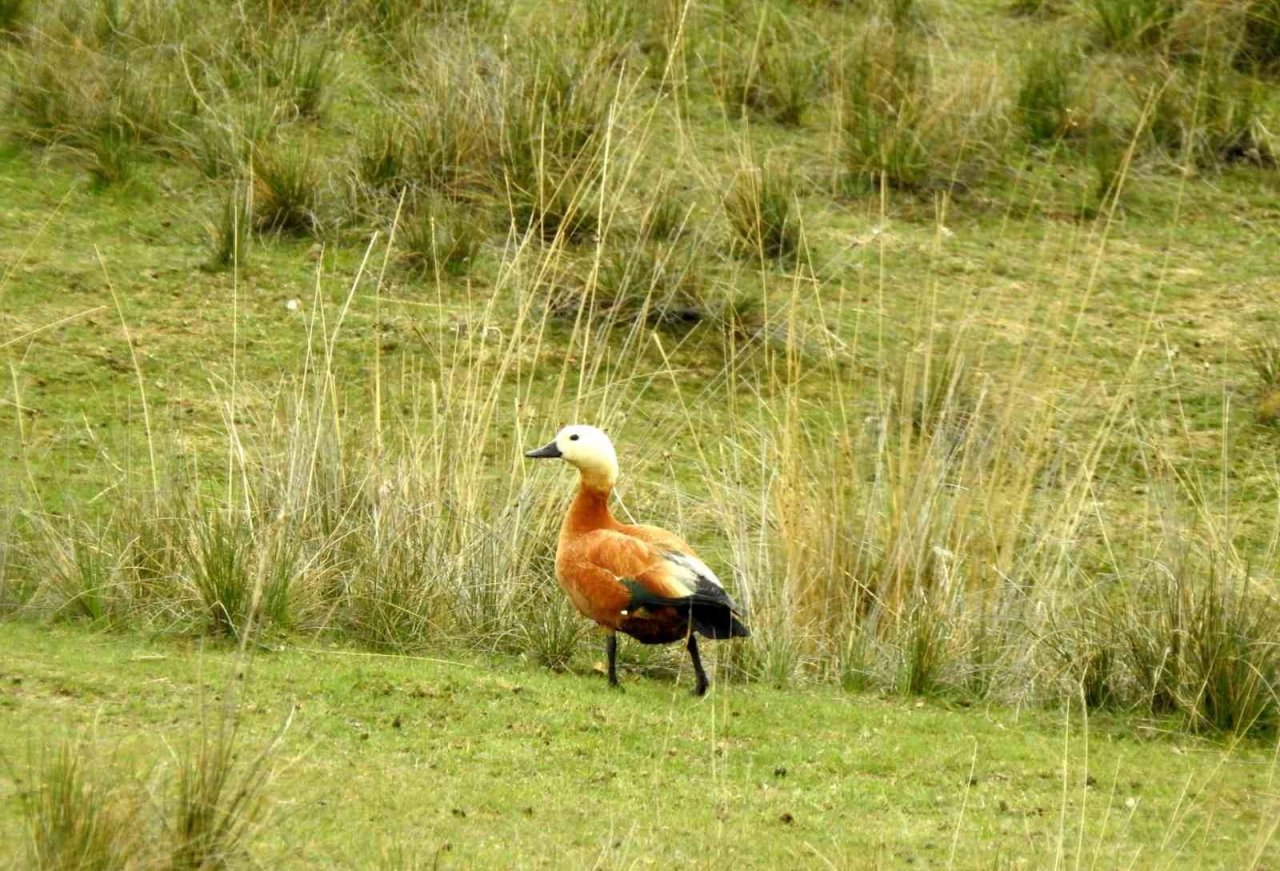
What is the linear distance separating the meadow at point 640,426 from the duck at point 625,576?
254mm

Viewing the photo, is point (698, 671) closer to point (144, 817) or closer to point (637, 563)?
point (637, 563)

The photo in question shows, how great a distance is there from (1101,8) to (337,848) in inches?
380

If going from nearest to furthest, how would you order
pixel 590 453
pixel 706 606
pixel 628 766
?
pixel 628 766, pixel 706 606, pixel 590 453

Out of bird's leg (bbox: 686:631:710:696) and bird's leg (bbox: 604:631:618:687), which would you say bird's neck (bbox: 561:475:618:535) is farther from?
bird's leg (bbox: 686:631:710:696)

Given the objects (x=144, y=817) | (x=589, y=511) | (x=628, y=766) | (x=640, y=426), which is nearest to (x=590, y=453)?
Answer: (x=589, y=511)

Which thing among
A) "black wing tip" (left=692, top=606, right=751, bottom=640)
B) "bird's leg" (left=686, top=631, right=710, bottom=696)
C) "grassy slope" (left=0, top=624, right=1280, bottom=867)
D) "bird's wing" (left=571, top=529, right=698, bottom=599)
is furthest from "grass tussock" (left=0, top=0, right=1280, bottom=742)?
"black wing tip" (left=692, top=606, right=751, bottom=640)

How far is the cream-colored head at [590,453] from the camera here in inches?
251

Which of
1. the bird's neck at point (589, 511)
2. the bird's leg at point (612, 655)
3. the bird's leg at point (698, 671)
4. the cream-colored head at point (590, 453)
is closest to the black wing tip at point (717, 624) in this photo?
the bird's leg at point (698, 671)

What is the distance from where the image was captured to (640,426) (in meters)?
9.17

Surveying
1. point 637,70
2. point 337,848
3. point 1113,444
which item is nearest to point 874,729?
point 337,848

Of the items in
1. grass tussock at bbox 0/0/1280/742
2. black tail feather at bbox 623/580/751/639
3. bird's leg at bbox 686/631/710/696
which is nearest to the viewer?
black tail feather at bbox 623/580/751/639

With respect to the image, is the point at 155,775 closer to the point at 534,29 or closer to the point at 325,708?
the point at 325,708

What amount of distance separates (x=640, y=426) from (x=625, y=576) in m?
3.13

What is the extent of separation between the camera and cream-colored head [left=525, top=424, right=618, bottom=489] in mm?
6371
